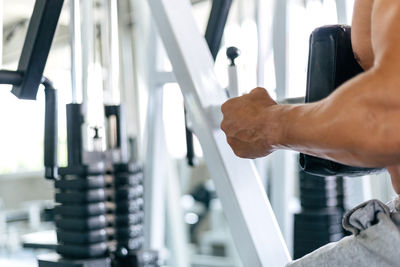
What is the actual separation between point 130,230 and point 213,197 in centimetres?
431

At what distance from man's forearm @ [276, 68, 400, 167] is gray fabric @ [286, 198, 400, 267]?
122 mm

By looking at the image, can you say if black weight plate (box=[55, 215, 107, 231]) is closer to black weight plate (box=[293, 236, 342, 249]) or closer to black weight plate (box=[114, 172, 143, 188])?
black weight plate (box=[114, 172, 143, 188])

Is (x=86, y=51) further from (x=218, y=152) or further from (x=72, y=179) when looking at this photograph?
(x=218, y=152)

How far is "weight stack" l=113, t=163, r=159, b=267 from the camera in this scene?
55.3 inches

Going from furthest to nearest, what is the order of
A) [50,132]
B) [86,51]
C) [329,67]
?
[86,51], [50,132], [329,67]

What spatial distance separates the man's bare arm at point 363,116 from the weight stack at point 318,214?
1118 mm

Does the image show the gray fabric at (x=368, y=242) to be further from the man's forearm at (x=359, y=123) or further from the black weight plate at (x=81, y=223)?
the black weight plate at (x=81, y=223)

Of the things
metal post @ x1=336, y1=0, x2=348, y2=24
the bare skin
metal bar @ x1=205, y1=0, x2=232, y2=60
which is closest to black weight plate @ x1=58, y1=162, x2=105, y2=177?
metal bar @ x1=205, y1=0, x2=232, y2=60

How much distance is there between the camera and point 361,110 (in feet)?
2.07

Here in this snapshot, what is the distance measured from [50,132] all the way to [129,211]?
408mm

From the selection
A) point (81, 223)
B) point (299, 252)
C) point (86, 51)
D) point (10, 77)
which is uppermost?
point (86, 51)

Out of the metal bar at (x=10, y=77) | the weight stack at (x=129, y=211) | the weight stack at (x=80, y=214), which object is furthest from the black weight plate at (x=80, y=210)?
the metal bar at (x=10, y=77)

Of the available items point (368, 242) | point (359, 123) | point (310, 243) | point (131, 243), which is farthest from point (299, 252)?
point (359, 123)

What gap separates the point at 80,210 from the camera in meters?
1.27
